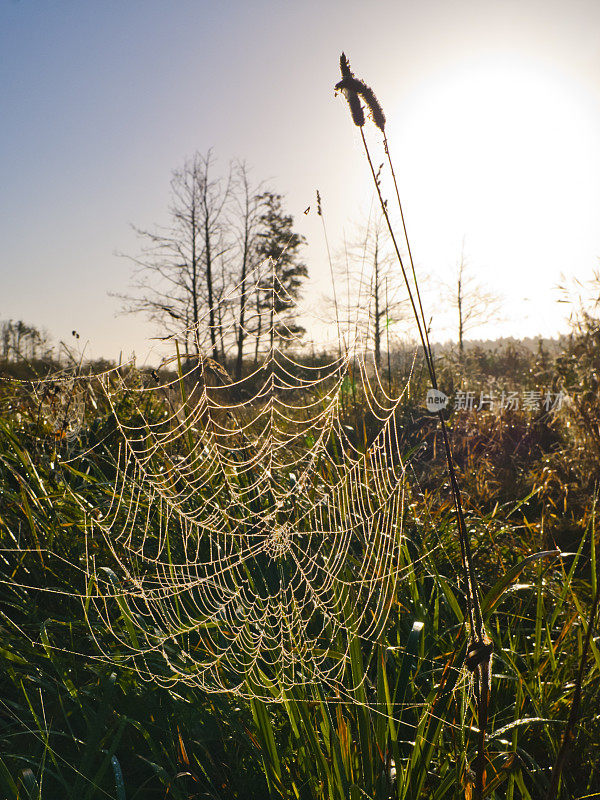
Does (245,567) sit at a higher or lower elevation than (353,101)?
lower

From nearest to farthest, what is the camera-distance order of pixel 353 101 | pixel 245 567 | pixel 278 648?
1. pixel 353 101
2. pixel 278 648
3. pixel 245 567

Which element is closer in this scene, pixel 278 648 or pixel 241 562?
pixel 278 648

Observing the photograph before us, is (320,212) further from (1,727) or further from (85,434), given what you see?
(85,434)

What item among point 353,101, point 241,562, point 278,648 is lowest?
point 278,648

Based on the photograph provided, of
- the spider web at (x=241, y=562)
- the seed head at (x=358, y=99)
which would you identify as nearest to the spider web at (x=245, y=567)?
the spider web at (x=241, y=562)

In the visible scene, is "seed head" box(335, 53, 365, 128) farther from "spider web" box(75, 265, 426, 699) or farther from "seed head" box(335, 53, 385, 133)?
"spider web" box(75, 265, 426, 699)

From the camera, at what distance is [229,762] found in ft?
5.40

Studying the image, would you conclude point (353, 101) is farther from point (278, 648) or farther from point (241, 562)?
point (241, 562)

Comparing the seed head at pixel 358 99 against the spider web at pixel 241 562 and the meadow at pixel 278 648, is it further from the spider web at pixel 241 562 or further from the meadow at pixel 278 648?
the spider web at pixel 241 562

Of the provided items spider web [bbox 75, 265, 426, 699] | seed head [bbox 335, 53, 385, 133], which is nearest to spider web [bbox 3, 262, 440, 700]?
spider web [bbox 75, 265, 426, 699]

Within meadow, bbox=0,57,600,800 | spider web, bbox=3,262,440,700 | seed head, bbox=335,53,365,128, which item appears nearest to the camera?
seed head, bbox=335,53,365,128

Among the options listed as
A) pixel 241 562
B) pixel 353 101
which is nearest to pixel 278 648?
pixel 241 562

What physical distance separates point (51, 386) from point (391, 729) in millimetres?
3313

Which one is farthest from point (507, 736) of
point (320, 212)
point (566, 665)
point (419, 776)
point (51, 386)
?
point (51, 386)
